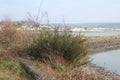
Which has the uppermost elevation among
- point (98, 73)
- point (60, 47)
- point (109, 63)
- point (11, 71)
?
point (60, 47)

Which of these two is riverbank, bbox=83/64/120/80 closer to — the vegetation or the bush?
the vegetation

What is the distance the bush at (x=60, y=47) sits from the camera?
13523 millimetres

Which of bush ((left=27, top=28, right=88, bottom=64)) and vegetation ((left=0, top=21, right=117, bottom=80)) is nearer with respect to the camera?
vegetation ((left=0, top=21, right=117, bottom=80))

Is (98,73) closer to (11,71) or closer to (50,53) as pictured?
(50,53)

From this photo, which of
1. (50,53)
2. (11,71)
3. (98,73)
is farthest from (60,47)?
(11,71)

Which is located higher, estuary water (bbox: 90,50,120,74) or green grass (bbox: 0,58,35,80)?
green grass (bbox: 0,58,35,80)

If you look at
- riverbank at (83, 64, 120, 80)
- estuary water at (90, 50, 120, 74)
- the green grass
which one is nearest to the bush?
riverbank at (83, 64, 120, 80)

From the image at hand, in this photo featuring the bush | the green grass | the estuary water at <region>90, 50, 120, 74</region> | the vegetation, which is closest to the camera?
the green grass

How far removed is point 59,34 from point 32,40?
5.79ft

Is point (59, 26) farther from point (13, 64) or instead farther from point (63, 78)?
point (63, 78)

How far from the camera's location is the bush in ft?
44.4

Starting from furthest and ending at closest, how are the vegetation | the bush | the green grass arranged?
the bush
the vegetation
the green grass

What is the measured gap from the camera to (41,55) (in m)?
13.7

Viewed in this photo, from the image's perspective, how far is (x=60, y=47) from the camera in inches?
538
